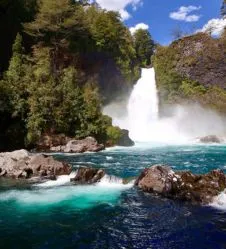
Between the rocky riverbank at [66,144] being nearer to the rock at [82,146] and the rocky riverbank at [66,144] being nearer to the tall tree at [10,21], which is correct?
the rock at [82,146]

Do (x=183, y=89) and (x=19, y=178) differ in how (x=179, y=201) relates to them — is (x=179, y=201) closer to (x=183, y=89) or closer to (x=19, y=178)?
(x=19, y=178)

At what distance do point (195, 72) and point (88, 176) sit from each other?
40756 mm

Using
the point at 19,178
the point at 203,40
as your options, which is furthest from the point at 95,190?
the point at 203,40

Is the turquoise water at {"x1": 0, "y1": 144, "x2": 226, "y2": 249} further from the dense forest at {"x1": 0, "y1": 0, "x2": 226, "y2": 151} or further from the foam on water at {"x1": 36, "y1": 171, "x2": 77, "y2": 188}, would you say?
the dense forest at {"x1": 0, "y1": 0, "x2": 226, "y2": 151}

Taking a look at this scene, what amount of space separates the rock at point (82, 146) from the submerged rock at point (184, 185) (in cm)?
1638

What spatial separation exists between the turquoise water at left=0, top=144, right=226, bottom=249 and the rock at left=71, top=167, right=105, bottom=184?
59 cm

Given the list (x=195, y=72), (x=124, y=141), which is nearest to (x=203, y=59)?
(x=195, y=72)

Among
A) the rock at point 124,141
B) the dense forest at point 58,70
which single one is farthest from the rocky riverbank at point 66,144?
the rock at point 124,141

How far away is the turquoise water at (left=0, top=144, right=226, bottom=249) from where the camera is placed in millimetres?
12570

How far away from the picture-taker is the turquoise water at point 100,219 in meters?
12.6

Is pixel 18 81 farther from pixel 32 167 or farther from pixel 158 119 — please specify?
pixel 158 119

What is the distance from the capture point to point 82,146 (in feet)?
117

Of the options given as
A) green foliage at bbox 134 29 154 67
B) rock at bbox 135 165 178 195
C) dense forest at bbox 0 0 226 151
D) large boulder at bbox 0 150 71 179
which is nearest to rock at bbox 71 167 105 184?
large boulder at bbox 0 150 71 179

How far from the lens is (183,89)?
58156 millimetres
